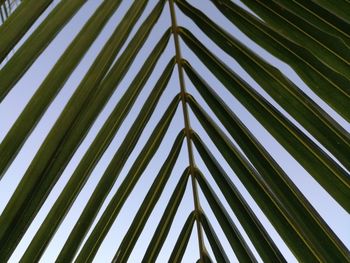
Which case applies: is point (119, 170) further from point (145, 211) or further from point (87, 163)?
point (145, 211)

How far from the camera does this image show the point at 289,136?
3.14 ft

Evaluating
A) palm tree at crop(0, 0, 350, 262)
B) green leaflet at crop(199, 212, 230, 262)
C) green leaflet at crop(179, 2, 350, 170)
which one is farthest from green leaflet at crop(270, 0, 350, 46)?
green leaflet at crop(199, 212, 230, 262)

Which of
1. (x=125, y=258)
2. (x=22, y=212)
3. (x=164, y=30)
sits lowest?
(x=22, y=212)

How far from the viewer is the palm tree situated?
769mm

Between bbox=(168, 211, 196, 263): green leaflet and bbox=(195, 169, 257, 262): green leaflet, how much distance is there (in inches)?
4.7

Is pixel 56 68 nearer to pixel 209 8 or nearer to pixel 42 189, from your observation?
pixel 42 189

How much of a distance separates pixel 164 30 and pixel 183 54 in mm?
84

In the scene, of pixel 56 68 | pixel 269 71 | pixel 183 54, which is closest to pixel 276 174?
pixel 269 71

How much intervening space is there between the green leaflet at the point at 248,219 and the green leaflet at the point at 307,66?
371 mm

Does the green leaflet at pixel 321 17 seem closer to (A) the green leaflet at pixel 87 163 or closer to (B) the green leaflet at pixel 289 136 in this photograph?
(B) the green leaflet at pixel 289 136

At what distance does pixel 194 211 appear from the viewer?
1.42 meters

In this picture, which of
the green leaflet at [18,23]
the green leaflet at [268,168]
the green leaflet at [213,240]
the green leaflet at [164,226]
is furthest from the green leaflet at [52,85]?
the green leaflet at [213,240]

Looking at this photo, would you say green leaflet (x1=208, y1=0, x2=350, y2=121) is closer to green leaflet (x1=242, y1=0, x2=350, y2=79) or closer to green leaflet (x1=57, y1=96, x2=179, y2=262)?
green leaflet (x1=242, y1=0, x2=350, y2=79)

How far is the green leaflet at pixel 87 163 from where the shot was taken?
88 cm
